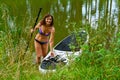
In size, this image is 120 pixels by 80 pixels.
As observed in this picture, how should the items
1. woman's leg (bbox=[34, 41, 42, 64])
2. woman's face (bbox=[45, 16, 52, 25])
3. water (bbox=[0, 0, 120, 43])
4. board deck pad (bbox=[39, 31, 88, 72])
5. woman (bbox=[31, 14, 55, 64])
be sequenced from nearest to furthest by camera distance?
board deck pad (bbox=[39, 31, 88, 72]) → woman's face (bbox=[45, 16, 52, 25]) → woman (bbox=[31, 14, 55, 64]) → woman's leg (bbox=[34, 41, 42, 64]) → water (bbox=[0, 0, 120, 43])

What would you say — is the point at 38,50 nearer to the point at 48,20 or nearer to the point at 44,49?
the point at 44,49

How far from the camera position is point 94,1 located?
19.0 meters

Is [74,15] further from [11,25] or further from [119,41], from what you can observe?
[119,41]

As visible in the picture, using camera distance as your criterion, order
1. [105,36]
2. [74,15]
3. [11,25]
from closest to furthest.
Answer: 1. [105,36]
2. [11,25]
3. [74,15]

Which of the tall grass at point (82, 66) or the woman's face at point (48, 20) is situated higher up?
the woman's face at point (48, 20)

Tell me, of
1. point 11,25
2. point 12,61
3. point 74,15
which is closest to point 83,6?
point 74,15

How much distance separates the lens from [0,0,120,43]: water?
12.9 m

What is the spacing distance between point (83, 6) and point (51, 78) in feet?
42.1

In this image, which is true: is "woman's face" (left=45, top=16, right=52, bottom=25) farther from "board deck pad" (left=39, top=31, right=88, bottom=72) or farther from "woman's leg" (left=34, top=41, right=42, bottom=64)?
"woman's leg" (left=34, top=41, right=42, bottom=64)

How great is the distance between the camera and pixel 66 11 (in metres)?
16.6

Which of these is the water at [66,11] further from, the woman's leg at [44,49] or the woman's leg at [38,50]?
the woman's leg at [38,50]

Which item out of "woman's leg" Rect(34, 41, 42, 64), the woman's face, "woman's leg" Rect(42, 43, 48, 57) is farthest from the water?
the woman's face

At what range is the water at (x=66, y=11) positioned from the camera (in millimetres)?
12904

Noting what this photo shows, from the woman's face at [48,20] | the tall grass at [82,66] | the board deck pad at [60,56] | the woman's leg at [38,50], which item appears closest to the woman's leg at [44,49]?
the woman's leg at [38,50]
